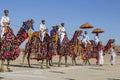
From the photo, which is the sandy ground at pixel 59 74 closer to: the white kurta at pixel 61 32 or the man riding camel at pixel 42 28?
the man riding camel at pixel 42 28

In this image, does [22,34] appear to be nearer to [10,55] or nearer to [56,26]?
[10,55]

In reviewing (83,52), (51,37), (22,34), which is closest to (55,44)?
(51,37)

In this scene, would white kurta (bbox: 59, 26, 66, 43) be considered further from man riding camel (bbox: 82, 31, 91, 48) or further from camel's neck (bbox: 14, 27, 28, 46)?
camel's neck (bbox: 14, 27, 28, 46)

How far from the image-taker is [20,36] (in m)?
18.5

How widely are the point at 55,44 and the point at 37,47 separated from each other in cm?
112

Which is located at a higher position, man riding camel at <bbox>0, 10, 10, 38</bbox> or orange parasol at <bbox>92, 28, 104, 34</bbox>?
orange parasol at <bbox>92, 28, 104, 34</bbox>

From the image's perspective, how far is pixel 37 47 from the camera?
21391 mm

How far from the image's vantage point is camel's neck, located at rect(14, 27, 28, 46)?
18297 millimetres

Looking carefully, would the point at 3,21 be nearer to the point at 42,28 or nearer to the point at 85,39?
the point at 42,28

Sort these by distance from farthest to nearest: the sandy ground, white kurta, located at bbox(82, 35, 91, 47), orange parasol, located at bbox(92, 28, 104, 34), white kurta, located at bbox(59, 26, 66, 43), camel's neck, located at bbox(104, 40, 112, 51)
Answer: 1. orange parasol, located at bbox(92, 28, 104, 34)
2. camel's neck, located at bbox(104, 40, 112, 51)
3. white kurta, located at bbox(82, 35, 91, 47)
4. white kurta, located at bbox(59, 26, 66, 43)
5. the sandy ground

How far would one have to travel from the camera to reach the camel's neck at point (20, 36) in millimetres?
18297

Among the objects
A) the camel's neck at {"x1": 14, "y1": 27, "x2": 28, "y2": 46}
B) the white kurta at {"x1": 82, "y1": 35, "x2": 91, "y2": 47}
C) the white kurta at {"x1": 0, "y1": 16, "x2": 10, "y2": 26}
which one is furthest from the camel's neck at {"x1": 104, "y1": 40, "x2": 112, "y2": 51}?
the white kurta at {"x1": 0, "y1": 16, "x2": 10, "y2": 26}

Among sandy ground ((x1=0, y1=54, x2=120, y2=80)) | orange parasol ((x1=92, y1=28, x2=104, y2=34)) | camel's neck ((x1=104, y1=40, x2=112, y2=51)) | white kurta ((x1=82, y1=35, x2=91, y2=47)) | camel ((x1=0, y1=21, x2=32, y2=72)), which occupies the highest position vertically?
orange parasol ((x1=92, y1=28, x2=104, y2=34))

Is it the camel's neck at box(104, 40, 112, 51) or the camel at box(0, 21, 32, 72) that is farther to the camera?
the camel's neck at box(104, 40, 112, 51)
